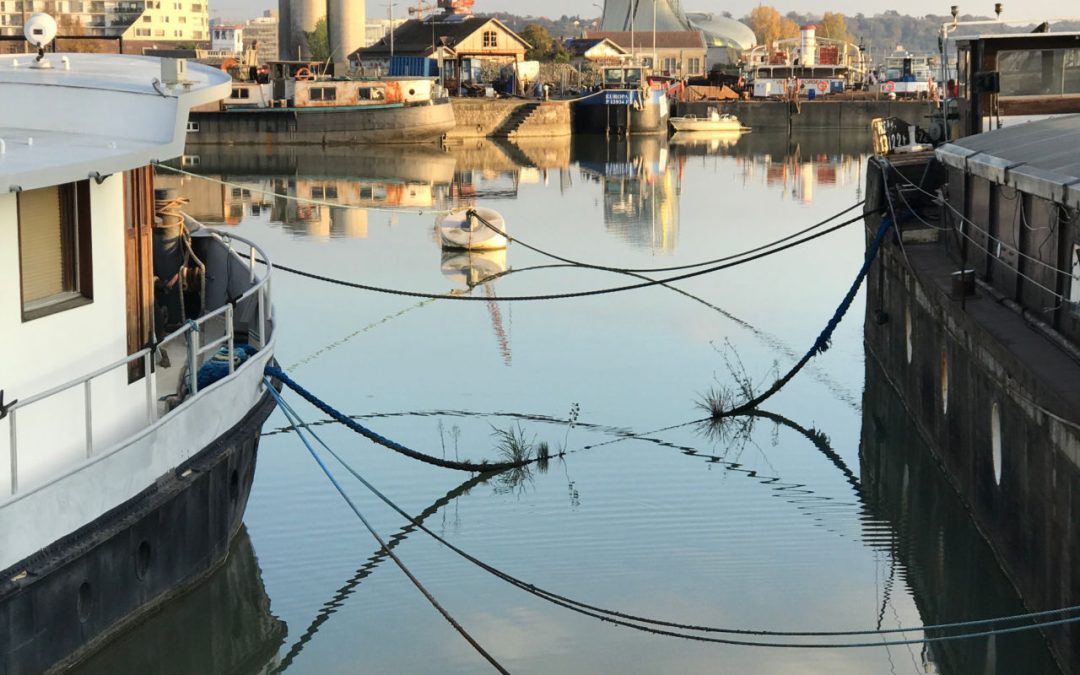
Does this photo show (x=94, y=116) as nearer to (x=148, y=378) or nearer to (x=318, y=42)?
(x=148, y=378)

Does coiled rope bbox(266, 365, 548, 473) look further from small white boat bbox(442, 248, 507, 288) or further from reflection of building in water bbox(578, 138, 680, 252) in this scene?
reflection of building in water bbox(578, 138, 680, 252)

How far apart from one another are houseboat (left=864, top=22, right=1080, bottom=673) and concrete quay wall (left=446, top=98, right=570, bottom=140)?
161 feet

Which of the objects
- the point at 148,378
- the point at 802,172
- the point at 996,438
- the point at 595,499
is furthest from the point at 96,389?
the point at 802,172

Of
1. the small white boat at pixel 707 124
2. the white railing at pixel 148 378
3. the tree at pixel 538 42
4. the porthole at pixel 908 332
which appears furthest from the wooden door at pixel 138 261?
the tree at pixel 538 42

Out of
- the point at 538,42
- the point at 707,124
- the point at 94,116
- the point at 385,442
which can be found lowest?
the point at 385,442

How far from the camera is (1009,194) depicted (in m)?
14.6

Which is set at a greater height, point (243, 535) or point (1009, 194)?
point (1009, 194)

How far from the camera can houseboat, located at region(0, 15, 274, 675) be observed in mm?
9445

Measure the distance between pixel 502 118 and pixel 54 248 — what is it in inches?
2467

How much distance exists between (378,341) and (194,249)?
7267mm

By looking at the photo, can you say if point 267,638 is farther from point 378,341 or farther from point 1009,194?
point 378,341

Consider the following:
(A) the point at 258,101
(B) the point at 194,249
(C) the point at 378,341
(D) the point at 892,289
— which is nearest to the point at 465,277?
(C) the point at 378,341

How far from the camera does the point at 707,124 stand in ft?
250

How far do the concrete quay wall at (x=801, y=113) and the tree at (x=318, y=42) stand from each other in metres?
45.7
